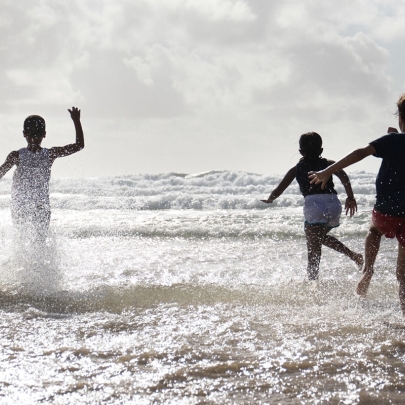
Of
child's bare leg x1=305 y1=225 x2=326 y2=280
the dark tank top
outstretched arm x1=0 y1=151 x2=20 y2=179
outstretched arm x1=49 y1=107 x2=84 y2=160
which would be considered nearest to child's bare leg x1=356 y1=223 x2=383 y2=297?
child's bare leg x1=305 y1=225 x2=326 y2=280

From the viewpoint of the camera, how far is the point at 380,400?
2.47 metres

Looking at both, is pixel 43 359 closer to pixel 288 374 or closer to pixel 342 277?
pixel 288 374

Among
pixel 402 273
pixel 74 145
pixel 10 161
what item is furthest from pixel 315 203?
pixel 10 161

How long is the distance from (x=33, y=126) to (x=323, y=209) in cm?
321

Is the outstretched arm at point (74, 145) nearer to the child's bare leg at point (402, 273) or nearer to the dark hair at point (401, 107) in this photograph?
the dark hair at point (401, 107)

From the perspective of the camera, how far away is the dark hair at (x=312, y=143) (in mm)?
5246

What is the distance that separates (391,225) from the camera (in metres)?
3.96

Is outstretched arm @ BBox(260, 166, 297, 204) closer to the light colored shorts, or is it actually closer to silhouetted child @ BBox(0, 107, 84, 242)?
the light colored shorts

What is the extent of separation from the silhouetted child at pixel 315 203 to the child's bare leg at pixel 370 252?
901 millimetres

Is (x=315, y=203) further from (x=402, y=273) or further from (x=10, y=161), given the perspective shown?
(x=10, y=161)

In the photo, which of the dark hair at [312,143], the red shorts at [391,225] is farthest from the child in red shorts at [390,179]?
the dark hair at [312,143]

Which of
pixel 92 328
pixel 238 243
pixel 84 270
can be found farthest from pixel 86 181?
pixel 92 328

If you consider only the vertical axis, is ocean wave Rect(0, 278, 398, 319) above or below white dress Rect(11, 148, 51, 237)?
below

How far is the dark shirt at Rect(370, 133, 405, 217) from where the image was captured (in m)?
3.79
